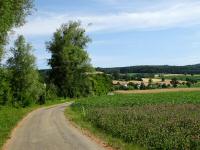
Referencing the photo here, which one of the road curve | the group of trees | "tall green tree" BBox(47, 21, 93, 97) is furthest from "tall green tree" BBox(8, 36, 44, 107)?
the road curve

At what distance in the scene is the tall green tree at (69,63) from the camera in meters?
105

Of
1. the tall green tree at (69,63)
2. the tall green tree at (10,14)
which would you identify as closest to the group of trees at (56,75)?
the tall green tree at (69,63)

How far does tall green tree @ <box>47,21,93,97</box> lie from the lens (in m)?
105

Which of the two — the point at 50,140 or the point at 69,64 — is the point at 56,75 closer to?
the point at 69,64

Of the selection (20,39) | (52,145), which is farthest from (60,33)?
(52,145)

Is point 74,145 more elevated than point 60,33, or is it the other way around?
point 60,33

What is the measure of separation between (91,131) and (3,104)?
3768 cm

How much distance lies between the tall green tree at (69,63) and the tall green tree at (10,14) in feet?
229

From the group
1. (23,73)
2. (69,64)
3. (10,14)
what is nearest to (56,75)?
(69,64)

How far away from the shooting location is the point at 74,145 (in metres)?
26.2

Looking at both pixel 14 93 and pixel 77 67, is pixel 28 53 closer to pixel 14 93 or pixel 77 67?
pixel 14 93

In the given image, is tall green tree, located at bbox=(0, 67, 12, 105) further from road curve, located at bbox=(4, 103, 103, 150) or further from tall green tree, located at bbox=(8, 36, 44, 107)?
road curve, located at bbox=(4, 103, 103, 150)

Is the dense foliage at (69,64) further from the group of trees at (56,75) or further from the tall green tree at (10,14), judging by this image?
the tall green tree at (10,14)

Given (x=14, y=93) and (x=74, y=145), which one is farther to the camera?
(x=14, y=93)
